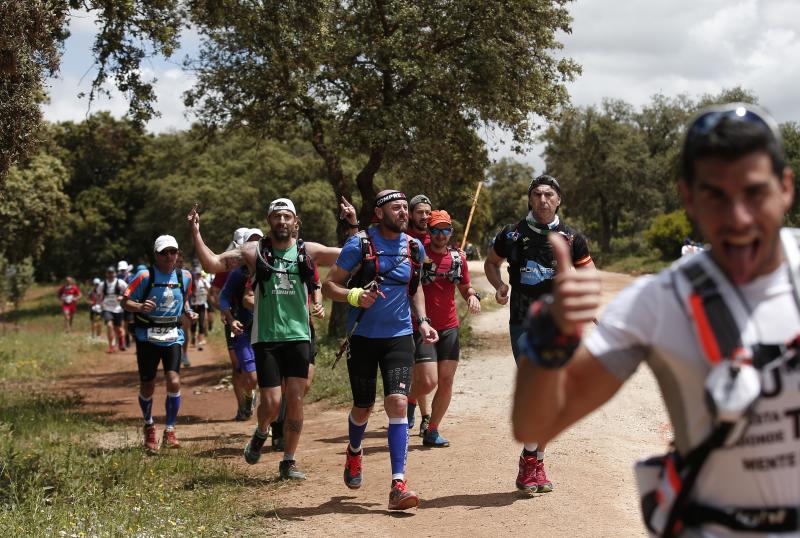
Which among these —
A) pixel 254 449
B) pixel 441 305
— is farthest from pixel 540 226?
pixel 254 449

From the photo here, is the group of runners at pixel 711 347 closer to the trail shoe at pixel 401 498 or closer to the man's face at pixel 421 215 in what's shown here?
the trail shoe at pixel 401 498

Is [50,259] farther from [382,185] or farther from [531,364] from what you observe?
[531,364]

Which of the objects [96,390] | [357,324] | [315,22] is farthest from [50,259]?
[357,324]

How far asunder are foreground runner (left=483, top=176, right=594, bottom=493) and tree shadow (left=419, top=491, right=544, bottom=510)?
0.10 metres

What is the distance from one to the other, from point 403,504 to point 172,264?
15.6 feet

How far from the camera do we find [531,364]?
231cm

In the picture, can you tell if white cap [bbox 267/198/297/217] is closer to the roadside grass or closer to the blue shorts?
the roadside grass

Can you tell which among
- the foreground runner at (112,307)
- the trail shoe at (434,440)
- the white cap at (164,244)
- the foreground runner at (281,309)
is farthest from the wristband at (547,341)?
the foreground runner at (112,307)

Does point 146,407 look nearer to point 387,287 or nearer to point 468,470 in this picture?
point 468,470

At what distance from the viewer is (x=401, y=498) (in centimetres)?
712

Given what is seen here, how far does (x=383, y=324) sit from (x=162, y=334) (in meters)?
3.90

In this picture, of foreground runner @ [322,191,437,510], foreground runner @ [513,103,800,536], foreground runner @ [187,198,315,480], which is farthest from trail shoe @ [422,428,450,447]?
foreground runner @ [513,103,800,536]

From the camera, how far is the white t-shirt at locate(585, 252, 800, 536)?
2211 millimetres

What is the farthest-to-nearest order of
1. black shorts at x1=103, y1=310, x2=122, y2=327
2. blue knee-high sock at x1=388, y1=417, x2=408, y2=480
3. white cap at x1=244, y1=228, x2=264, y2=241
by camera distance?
black shorts at x1=103, y1=310, x2=122, y2=327 → white cap at x1=244, y1=228, x2=264, y2=241 → blue knee-high sock at x1=388, y1=417, x2=408, y2=480
